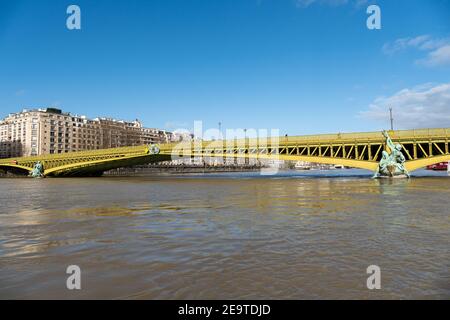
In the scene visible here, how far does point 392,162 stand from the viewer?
49.9m

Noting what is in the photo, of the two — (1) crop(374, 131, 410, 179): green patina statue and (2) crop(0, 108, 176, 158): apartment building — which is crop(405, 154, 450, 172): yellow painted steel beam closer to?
(1) crop(374, 131, 410, 179): green patina statue

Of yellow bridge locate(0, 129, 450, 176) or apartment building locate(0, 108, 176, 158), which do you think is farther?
apartment building locate(0, 108, 176, 158)

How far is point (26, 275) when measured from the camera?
6.49 metres

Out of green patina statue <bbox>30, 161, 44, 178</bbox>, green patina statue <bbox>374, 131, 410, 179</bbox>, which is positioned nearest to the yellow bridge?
green patina statue <bbox>374, 131, 410, 179</bbox>

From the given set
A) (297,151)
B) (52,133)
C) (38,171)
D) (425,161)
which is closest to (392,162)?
(425,161)

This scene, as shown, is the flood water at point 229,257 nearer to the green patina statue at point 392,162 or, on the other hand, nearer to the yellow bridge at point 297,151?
the green patina statue at point 392,162

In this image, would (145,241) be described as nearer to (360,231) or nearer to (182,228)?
(182,228)

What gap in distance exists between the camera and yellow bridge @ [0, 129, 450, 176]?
4938cm

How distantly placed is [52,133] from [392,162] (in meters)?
139

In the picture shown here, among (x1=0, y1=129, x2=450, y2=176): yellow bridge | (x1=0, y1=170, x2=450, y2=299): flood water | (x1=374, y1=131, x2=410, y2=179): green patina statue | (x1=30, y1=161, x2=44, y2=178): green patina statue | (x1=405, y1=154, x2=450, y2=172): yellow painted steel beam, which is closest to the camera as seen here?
(x1=0, y1=170, x2=450, y2=299): flood water

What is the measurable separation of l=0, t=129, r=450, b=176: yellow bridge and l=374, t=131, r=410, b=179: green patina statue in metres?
0.92

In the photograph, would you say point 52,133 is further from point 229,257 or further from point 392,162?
point 229,257
